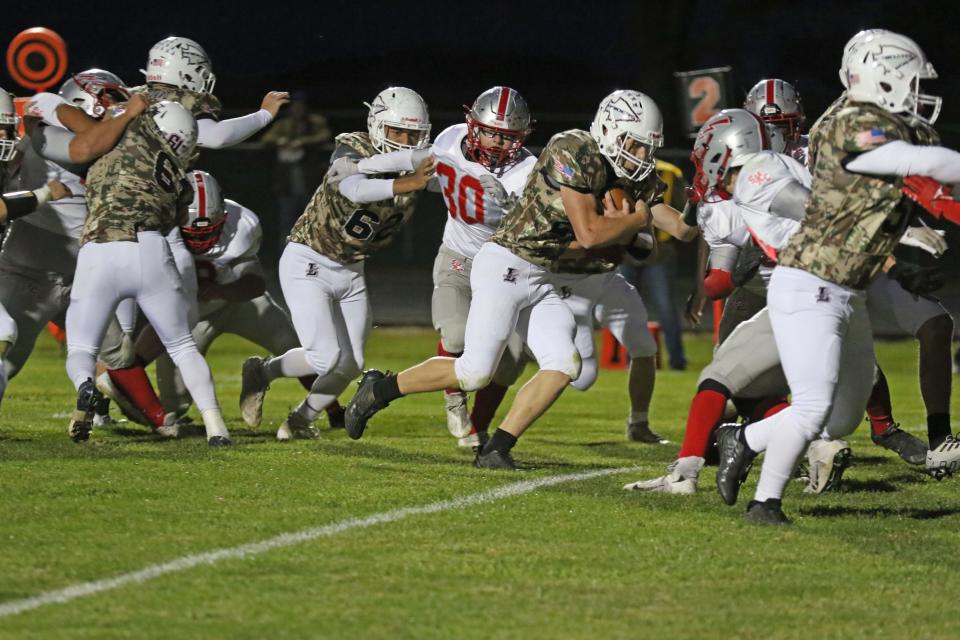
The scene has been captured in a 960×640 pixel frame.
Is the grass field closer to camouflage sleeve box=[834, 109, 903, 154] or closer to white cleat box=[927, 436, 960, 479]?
white cleat box=[927, 436, 960, 479]

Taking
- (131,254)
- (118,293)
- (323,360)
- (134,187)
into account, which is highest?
(134,187)

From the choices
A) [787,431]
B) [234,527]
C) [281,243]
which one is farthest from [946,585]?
[281,243]

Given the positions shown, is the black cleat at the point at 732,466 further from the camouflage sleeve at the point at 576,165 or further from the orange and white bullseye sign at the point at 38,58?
the orange and white bullseye sign at the point at 38,58

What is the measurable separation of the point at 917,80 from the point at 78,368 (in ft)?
13.4

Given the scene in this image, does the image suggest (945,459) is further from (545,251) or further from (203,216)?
(203,216)

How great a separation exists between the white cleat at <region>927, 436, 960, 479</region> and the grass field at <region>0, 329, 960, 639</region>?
0.08 meters

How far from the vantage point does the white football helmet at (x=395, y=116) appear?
28.6ft

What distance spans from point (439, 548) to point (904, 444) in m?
3.07

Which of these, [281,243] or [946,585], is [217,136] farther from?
[281,243]

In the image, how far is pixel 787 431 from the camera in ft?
20.1

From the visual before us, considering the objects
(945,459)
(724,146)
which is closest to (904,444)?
(945,459)

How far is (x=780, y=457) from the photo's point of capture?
6.16 meters

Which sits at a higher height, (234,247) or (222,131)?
(222,131)

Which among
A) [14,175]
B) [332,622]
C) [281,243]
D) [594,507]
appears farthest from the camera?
[281,243]
